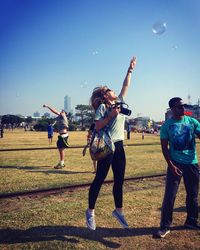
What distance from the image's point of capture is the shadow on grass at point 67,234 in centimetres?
404

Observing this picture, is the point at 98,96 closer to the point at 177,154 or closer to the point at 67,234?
the point at 177,154

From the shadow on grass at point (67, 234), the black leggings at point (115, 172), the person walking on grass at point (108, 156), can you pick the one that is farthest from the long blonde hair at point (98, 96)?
the shadow on grass at point (67, 234)

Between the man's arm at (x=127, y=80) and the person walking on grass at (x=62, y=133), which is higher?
the man's arm at (x=127, y=80)

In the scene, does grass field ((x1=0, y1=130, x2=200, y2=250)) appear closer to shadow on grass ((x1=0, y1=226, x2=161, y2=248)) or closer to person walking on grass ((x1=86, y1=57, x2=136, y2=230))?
shadow on grass ((x1=0, y1=226, x2=161, y2=248))

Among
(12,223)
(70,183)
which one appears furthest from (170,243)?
(70,183)

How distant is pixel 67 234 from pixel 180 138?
2254 millimetres

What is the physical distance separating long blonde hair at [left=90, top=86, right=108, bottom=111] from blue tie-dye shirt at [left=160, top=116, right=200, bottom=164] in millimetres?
1073

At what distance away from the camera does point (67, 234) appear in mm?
4258

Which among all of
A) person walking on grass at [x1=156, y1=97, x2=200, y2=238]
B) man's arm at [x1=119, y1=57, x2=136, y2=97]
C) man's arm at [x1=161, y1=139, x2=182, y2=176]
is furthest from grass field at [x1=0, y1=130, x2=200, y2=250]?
man's arm at [x1=119, y1=57, x2=136, y2=97]

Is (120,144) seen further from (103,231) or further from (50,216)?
(50,216)

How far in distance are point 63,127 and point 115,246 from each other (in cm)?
717

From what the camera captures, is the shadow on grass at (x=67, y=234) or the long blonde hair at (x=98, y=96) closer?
the shadow on grass at (x=67, y=234)

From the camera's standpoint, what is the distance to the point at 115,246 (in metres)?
3.90

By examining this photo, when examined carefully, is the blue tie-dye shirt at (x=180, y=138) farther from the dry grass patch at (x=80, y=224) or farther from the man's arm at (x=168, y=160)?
the dry grass patch at (x=80, y=224)
